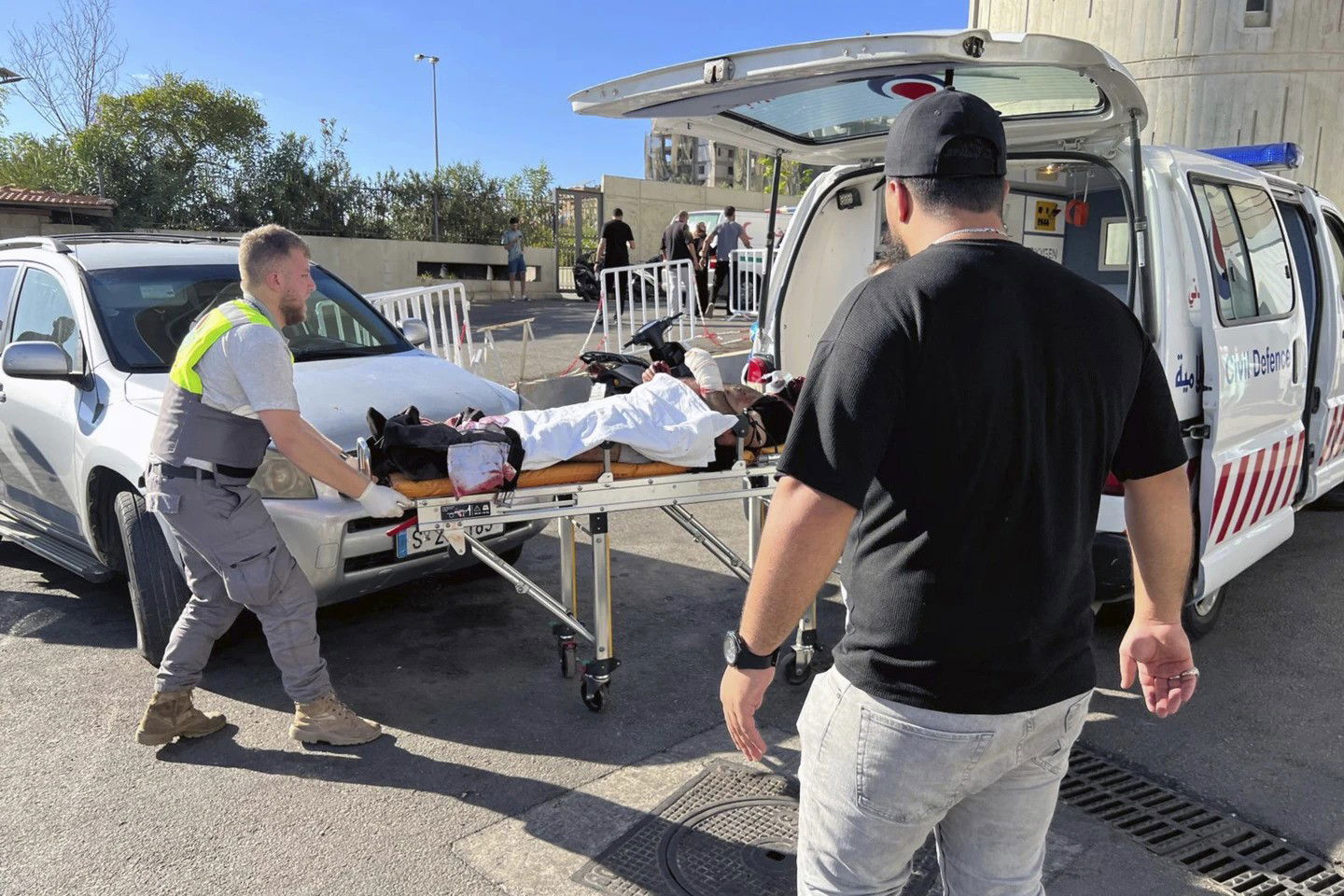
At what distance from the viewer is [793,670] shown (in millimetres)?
4090

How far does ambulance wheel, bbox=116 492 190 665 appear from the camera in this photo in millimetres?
3992

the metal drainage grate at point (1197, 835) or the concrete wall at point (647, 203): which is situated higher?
the concrete wall at point (647, 203)

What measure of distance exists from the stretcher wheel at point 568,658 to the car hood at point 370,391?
1148 millimetres

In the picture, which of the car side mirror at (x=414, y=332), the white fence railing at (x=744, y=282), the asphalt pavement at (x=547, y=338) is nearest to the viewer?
the car side mirror at (x=414, y=332)

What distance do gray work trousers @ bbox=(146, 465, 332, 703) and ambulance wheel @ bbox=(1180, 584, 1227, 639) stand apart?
142 inches

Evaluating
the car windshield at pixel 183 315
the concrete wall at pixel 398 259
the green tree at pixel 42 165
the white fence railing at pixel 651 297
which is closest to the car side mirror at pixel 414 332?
the car windshield at pixel 183 315

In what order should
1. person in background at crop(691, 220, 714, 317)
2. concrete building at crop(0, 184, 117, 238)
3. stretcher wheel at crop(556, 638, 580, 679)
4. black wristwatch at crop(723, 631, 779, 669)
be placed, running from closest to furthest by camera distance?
black wristwatch at crop(723, 631, 779, 669) → stretcher wheel at crop(556, 638, 580, 679) → person in background at crop(691, 220, 714, 317) → concrete building at crop(0, 184, 117, 238)

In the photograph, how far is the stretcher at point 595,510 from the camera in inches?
132

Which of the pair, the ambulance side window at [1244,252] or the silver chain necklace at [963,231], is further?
the ambulance side window at [1244,252]

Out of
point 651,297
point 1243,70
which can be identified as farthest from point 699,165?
point 651,297

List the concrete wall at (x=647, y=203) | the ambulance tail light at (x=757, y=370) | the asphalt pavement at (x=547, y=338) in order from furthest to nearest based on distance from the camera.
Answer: the concrete wall at (x=647, y=203)
the asphalt pavement at (x=547, y=338)
the ambulance tail light at (x=757, y=370)

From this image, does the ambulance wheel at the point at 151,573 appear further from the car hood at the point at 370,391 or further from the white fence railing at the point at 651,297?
the white fence railing at the point at 651,297

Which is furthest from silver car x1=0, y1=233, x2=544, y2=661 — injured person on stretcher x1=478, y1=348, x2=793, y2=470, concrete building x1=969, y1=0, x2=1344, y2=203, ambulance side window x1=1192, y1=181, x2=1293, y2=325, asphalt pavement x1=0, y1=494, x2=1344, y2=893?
concrete building x1=969, y1=0, x2=1344, y2=203

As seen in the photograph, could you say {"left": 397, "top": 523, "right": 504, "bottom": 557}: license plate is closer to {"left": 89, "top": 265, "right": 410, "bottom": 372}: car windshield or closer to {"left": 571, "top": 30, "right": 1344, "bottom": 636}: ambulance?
{"left": 89, "top": 265, "right": 410, "bottom": 372}: car windshield
